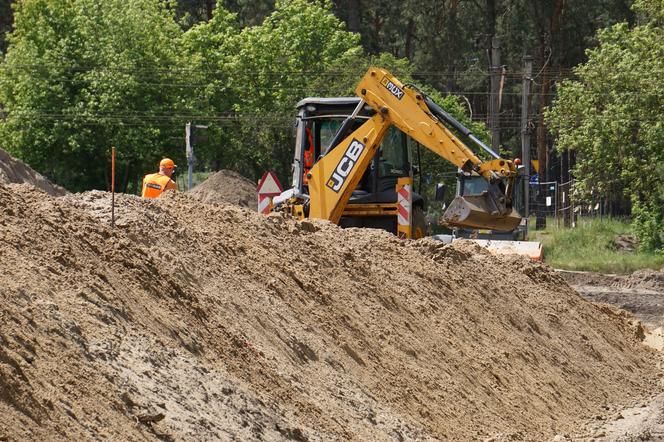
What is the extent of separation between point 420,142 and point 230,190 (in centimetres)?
2058

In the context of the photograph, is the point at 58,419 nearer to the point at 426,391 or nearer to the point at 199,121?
the point at 426,391

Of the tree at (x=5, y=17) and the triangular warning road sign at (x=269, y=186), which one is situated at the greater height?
the tree at (x=5, y=17)

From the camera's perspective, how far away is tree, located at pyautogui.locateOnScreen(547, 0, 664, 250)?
43531 millimetres

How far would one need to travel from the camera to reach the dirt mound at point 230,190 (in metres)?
39.5

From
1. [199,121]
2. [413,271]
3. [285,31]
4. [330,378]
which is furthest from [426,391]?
[285,31]

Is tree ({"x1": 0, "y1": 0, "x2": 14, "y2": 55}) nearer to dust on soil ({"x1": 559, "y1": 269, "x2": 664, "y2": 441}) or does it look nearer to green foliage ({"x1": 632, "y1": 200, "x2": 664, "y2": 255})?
green foliage ({"x1": 632, "y1": 200, "x2": 664, "y2": 255})

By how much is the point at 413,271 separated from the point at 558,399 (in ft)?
7.22

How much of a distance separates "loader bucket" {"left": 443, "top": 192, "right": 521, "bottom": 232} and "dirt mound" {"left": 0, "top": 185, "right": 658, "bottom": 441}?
2.60 metres

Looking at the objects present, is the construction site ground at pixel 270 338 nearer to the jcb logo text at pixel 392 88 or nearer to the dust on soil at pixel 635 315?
the dust on soil at pixel 635 315

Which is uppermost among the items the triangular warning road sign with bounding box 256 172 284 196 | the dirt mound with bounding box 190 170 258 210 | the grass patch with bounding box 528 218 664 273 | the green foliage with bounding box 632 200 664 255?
the triangular warning road sign with bounding box 256 172 284 196

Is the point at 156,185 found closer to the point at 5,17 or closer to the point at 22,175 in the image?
the point at 22,175

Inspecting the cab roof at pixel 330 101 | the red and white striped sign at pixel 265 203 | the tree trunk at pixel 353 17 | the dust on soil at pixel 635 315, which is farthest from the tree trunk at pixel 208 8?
the cab roof at pixel 330 101

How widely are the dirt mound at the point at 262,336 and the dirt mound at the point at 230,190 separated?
2252cm

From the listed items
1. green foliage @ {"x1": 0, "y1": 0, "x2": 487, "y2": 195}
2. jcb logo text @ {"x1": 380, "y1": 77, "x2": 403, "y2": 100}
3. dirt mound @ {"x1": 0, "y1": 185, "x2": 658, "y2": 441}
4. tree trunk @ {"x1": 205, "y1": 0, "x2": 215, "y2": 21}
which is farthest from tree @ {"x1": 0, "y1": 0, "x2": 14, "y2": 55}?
dirt mound @ {"x1": 0, "y1": 185, "x2": 658, "y2": 441}
